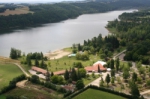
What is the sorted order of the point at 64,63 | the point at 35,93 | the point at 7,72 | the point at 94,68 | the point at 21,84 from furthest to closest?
1. the point at 64,63
2. the point at 7,72
3. the point at 94,68
4. the point at 21,84
5. the point at 35,93

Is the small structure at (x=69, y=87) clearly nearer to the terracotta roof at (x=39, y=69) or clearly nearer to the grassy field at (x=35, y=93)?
the grassy field at (x=35, y=93)

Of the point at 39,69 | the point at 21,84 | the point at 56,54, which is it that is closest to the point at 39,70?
the point at 39,69

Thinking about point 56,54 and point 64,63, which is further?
point 56,54

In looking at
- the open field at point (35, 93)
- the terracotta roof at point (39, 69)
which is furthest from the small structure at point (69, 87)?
the terracotta roof at point (39, 69)

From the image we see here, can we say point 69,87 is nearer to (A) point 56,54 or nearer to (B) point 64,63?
(B) point 64,63

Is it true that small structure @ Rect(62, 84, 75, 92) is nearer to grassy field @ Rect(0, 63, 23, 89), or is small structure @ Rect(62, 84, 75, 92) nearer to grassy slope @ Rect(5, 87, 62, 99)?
grassy slope @ Rect(5, 87, 62, 99)

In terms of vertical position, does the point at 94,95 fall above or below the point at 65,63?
below

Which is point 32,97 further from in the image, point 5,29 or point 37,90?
point 5,29
